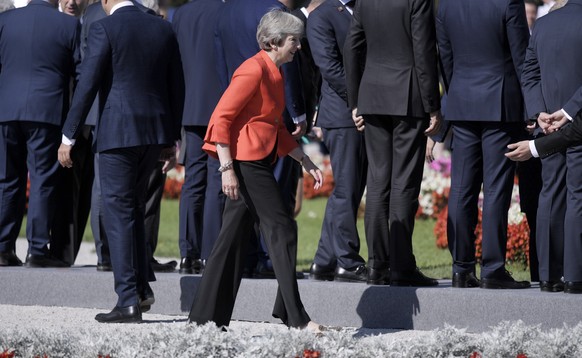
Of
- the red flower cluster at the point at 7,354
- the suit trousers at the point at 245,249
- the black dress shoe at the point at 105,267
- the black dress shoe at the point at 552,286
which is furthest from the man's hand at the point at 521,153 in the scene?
the black dress shoe at the point at 105,267

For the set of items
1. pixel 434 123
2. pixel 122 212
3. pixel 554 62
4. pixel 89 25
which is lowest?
pixel 122 212

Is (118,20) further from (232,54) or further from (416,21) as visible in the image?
(416,21)

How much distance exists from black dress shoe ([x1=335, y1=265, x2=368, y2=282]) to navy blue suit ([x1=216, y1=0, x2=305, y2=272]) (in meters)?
0.56

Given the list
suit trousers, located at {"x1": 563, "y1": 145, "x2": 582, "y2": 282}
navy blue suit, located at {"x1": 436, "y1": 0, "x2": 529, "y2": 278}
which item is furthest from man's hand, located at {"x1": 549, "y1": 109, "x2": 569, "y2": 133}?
navy blue suit, located at {"x1": 436, "y1": 0, "x2": 529, "y2": 278}

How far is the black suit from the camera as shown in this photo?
7734 mm

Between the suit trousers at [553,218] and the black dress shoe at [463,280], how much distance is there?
18.8 inches

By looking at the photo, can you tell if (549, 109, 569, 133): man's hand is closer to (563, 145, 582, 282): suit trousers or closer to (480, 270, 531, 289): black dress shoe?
(563, 145, 582, 282): suit trousers

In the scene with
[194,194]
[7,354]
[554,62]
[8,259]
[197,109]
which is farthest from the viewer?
[8,259]

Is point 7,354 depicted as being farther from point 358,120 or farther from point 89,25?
point 89,25

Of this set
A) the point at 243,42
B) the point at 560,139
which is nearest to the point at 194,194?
the point at 243,42

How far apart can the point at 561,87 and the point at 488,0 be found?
0.73m

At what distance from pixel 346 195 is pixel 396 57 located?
107 cm

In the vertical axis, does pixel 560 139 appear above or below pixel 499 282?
above

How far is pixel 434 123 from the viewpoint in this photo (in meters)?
7.76
